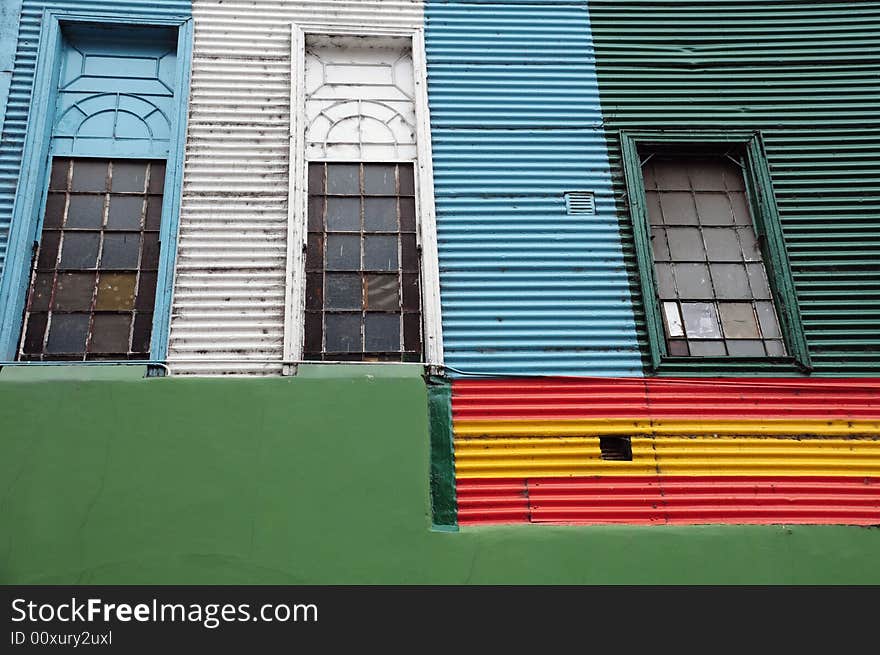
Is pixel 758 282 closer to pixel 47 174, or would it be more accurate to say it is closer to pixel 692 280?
pixel 692 280

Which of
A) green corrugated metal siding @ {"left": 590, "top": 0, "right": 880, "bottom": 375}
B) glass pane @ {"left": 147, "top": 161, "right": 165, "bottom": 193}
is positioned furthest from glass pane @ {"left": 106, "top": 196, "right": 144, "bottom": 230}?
green corrugated metal siding @ {"left": 590, "top": 0, "right": 880, "bottom": 375}

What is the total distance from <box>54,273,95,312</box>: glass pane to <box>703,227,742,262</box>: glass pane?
5.31 meters

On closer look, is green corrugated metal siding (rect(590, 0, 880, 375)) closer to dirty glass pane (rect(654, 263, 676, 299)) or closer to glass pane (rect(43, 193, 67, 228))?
dirty glass pane (rect(654, 263, 676, 299))

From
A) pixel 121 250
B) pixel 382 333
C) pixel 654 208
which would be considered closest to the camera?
pixel 382 333

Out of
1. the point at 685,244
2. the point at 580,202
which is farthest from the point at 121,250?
the point at 685,244

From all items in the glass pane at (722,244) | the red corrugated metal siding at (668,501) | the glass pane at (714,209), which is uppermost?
the glass pane at (714,209)

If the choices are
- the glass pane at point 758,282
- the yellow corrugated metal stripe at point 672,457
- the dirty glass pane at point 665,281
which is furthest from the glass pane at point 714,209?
the yellow corrugated metal stripe at point 672,457

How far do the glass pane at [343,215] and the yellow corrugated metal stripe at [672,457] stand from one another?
7.05 feet

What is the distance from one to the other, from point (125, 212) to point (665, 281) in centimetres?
472

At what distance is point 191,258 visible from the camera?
570 centimetres

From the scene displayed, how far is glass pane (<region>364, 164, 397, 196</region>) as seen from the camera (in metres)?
6.20

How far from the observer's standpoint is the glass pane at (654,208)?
20.5 feet

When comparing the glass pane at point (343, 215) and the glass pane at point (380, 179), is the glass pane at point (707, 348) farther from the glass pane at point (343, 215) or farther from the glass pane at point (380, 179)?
the glass pane at point (343, 215)

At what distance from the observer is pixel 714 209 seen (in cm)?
633
